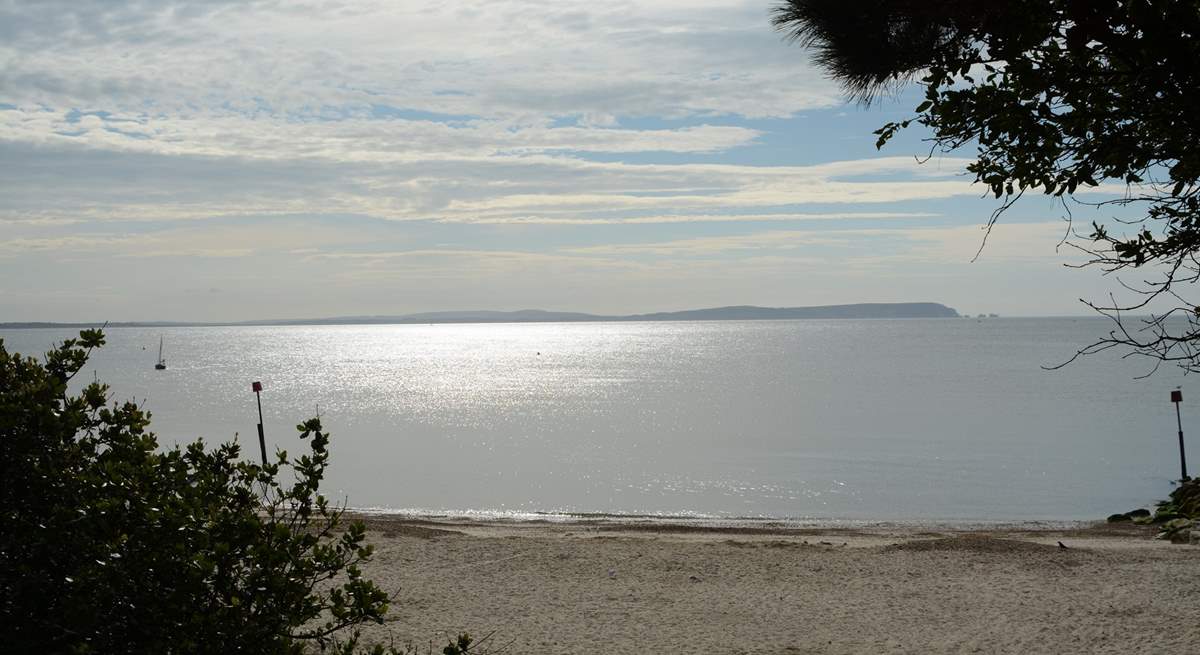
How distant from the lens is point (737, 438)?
42.4 metres

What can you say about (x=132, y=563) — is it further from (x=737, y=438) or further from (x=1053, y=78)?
(x=737, y=438)

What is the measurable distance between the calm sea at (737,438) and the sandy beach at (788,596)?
12.3m

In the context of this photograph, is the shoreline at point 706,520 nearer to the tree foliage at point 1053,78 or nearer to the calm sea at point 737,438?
the calm sea at point 737,438

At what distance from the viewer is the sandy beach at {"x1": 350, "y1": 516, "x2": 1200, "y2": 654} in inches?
331

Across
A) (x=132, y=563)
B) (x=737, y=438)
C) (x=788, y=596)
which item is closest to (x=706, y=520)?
(x=788, y=596)

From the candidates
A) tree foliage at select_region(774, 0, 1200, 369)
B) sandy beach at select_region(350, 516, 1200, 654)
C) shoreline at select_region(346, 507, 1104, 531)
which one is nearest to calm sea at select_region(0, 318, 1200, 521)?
shoreline at select_region(346, 507, 1104, 531)

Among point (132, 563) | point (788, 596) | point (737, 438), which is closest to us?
point (132, 563)

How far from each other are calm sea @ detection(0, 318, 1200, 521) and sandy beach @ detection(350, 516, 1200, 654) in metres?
12.3

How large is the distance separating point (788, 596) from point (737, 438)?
32607mm

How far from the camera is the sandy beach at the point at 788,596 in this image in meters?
8.40

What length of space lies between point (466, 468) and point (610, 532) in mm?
16545

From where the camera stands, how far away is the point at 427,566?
39.0 feet

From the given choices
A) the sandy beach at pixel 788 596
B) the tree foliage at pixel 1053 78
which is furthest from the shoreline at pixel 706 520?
the tree foliage at pixel 1053 78

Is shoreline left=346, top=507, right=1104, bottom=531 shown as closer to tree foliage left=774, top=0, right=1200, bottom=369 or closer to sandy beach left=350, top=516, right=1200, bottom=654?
sandy beach left=350, top=516, right=1200, bottom=654
